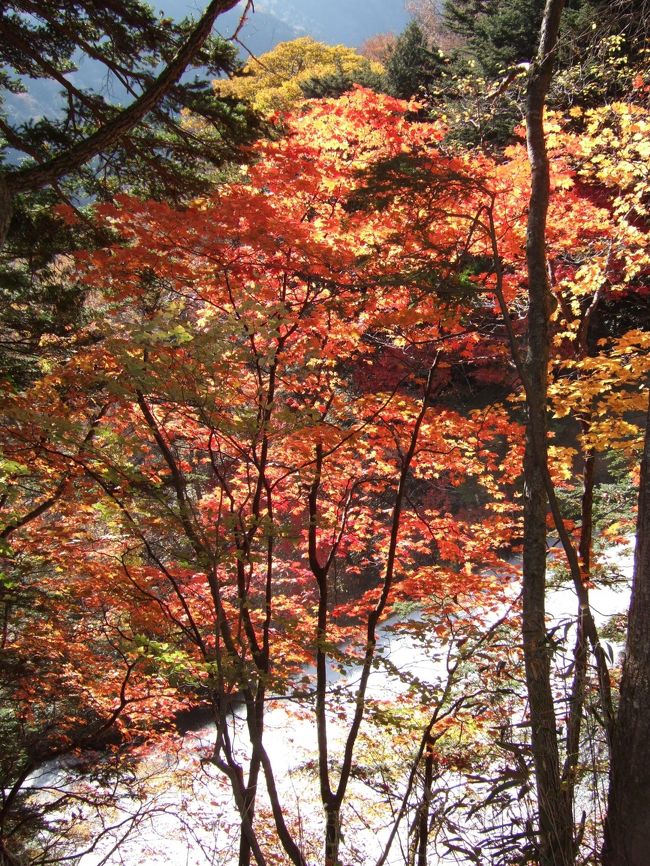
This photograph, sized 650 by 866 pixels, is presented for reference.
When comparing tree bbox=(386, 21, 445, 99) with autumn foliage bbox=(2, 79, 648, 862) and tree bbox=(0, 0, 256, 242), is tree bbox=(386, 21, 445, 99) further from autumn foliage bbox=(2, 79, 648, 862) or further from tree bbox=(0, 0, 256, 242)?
tree bbox=(0, 0, 256, 242)

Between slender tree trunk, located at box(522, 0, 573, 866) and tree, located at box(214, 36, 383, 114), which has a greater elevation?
tree, located at box(214, 36, 383, 114)

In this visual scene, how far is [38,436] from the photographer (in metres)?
4.42

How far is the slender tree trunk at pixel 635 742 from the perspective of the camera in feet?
6.16

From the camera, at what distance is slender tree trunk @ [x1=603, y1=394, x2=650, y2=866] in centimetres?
188

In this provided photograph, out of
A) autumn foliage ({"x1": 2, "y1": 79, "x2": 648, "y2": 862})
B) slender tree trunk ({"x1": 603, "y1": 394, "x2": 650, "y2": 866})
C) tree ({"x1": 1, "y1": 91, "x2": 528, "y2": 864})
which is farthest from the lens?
autumn foliage ({"x1": 2, "y1": 79, "x2": 648, "y2": 862})

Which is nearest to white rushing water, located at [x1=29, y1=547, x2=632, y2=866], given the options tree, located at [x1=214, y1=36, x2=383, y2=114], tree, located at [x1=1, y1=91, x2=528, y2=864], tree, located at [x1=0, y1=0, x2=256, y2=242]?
tree, located at [x1=1, y1=91, x2=528, y2=864]

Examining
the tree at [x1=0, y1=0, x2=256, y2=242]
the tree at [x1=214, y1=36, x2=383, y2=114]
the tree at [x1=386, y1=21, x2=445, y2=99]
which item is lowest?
the tree at [x1=0, y1=0, x2=256, y2=242]

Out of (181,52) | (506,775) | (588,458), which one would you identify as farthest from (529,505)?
(181,52)

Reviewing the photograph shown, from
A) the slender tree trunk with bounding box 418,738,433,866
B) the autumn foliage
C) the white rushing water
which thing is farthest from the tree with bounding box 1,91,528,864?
the white rushing water

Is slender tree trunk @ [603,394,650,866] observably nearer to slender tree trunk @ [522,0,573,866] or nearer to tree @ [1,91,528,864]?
slender tree trunk @ [522,0,573,866]

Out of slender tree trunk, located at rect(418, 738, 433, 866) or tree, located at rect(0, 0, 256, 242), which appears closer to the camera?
slender tree trunk, located at rect(418, 738, 433, 866)

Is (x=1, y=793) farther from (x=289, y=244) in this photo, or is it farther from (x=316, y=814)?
(x=289, y=244)

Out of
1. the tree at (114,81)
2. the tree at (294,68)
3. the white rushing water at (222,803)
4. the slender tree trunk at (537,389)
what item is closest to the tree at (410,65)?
the tree at (294,68)

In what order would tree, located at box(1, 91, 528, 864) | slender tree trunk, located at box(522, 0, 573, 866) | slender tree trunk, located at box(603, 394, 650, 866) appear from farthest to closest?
tree, located at box(1, 91, 528, 864), slender tree trunk, located at box(522, 0, 573, 866), slender tree trunk, located at box(603, 394, 650, 866)
